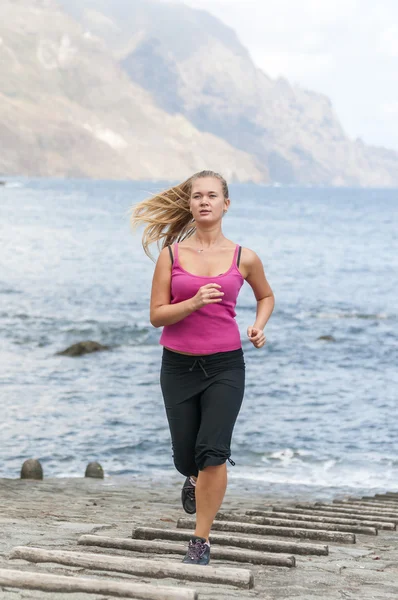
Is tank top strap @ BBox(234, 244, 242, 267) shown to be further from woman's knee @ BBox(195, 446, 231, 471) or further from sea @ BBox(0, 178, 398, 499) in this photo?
woman's knee @ BBox(195, 446, 231, 471)

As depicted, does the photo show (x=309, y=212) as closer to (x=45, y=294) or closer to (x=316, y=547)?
(x=45, y=294)

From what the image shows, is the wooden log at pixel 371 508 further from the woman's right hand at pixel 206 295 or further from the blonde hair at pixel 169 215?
the woman's right hand at pixel 206 295

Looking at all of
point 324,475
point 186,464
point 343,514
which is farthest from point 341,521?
point 324,475

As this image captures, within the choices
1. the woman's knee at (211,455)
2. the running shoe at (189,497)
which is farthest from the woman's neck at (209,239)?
the running shoe at (189,497)

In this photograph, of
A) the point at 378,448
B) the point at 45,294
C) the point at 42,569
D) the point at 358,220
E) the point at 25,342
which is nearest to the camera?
the point at 42,569

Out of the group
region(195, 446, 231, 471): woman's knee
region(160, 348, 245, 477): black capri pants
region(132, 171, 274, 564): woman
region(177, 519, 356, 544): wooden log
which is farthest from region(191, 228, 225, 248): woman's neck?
region(177, 519, 356, 544): wooden log

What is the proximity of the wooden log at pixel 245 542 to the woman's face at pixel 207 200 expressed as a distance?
182 cm

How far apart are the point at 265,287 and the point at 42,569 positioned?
198 centimetres

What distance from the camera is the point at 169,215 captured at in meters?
5.52

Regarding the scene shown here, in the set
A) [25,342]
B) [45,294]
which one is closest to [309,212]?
[45,294]

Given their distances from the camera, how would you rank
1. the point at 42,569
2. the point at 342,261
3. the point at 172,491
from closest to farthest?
the point at 42,569, the point at 172,491, the point at 342,261

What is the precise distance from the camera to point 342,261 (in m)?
67.2

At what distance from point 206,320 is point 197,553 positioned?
1.19m

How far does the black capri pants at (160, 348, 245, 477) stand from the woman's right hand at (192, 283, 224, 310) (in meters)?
0.37
